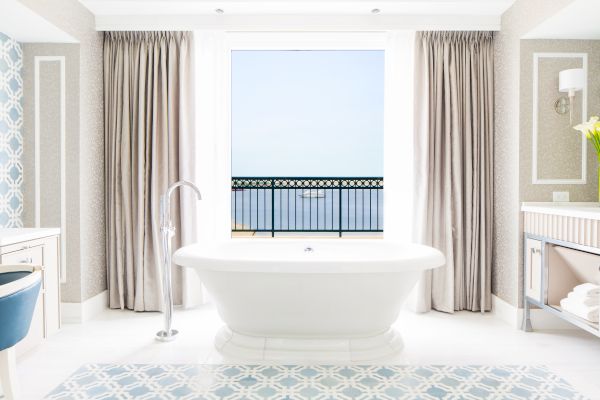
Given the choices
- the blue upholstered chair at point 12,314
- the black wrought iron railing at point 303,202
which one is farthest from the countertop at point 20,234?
the black wrought iron railing at point 303,202

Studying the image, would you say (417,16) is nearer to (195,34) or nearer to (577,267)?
(195,34)

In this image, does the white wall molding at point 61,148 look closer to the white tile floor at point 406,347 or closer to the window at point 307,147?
the white tile floor at point 406,347

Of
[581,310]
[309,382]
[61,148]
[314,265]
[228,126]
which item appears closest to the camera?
[309,382]

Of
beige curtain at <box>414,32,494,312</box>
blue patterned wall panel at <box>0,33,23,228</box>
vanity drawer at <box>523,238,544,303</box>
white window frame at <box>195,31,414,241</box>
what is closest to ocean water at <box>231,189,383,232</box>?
white window frame at <box>195,31,414,241</box>

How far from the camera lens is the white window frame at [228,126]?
12.4 ft

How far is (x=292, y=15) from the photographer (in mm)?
3684

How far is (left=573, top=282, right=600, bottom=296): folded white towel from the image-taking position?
275 centimetres

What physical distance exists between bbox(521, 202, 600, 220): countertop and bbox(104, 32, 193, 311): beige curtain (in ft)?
9.11

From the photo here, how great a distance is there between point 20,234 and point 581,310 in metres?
3.57

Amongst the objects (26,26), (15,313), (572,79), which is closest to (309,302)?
(15,313)

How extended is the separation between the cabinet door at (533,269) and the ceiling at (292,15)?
1866mm

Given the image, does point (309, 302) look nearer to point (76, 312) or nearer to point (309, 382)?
point (309, 382)

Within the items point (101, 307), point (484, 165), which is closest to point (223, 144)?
point (101, 307)

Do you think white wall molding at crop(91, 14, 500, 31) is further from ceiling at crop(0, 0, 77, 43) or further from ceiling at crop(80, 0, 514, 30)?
ceiling at crop(0, 0, 77, 43)
